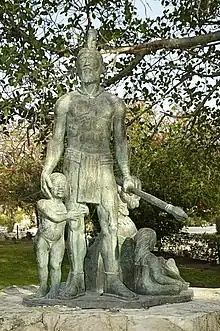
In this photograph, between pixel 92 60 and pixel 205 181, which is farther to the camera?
pixel 205 181

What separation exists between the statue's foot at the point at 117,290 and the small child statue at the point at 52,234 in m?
0.51

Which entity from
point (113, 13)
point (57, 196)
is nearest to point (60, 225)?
point (57, 196)

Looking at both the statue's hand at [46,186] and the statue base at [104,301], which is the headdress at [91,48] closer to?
the statue's hand at [46,186]

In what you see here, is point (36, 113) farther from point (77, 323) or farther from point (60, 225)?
point (77, 323)

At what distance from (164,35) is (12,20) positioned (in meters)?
2.50

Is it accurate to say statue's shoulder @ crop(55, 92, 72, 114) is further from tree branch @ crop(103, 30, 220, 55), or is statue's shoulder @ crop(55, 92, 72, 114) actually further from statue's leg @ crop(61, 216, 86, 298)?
tree branch @ crop(103, 30, 220, 55)

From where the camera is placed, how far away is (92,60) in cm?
672

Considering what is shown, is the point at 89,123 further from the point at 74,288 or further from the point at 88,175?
the point at 74,288

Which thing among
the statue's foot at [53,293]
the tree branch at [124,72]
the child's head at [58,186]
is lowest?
the statue's foot at [53,293]

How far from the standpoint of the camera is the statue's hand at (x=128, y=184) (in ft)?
22.1

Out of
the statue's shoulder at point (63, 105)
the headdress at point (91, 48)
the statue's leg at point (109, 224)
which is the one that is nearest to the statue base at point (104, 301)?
the statue's leg at point (109, 224)

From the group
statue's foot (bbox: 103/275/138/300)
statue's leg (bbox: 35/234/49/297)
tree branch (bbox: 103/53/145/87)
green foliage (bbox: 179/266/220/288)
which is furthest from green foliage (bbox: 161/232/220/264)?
statue's leg (bbox: 35/234/49/297)

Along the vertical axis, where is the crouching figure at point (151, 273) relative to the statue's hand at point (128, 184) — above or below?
below

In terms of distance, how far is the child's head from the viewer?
6426mm
